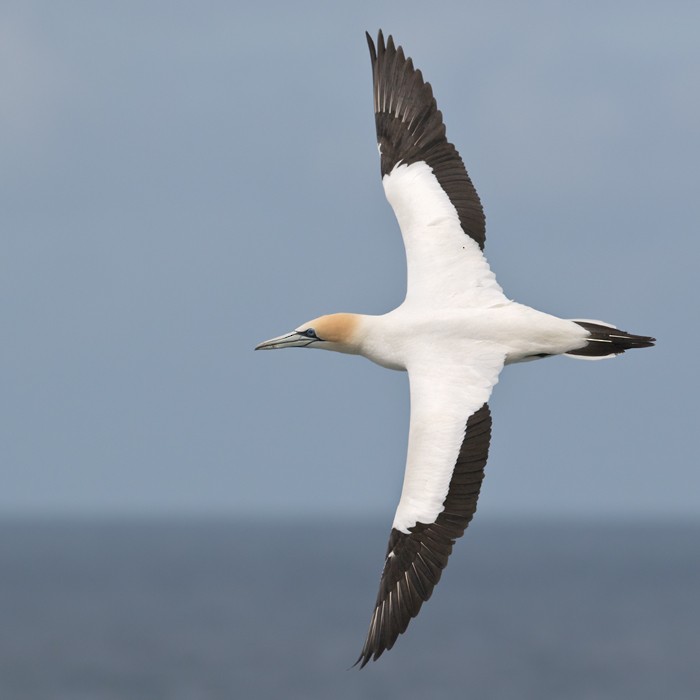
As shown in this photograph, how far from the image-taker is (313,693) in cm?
10775

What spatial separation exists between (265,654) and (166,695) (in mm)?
21746

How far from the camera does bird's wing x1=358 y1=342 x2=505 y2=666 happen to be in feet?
50.8

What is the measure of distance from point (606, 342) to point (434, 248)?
2.07 metres

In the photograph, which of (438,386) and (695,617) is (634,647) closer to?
(695,617)

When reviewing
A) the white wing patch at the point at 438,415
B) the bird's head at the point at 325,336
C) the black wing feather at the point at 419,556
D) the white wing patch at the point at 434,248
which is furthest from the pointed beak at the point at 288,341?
the black wing feather at the point at 419,556

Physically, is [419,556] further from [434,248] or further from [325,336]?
[434,248]

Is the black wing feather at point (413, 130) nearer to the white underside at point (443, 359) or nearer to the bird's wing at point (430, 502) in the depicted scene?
the white underside at point (443, 359)

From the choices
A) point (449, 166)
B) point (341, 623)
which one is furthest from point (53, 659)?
point (449, 166)

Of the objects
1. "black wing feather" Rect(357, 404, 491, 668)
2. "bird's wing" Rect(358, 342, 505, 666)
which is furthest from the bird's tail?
"black wing feather" Rect(357, 404, 491, 668)

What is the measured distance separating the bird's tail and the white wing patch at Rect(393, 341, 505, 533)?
1.02 meters

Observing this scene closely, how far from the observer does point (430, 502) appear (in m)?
15.5

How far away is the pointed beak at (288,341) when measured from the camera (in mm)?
17484

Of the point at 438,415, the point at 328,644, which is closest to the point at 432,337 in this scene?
the point at 438,415

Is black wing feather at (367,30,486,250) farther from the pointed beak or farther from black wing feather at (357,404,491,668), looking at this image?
black wing feather at (357,404,491,668)
